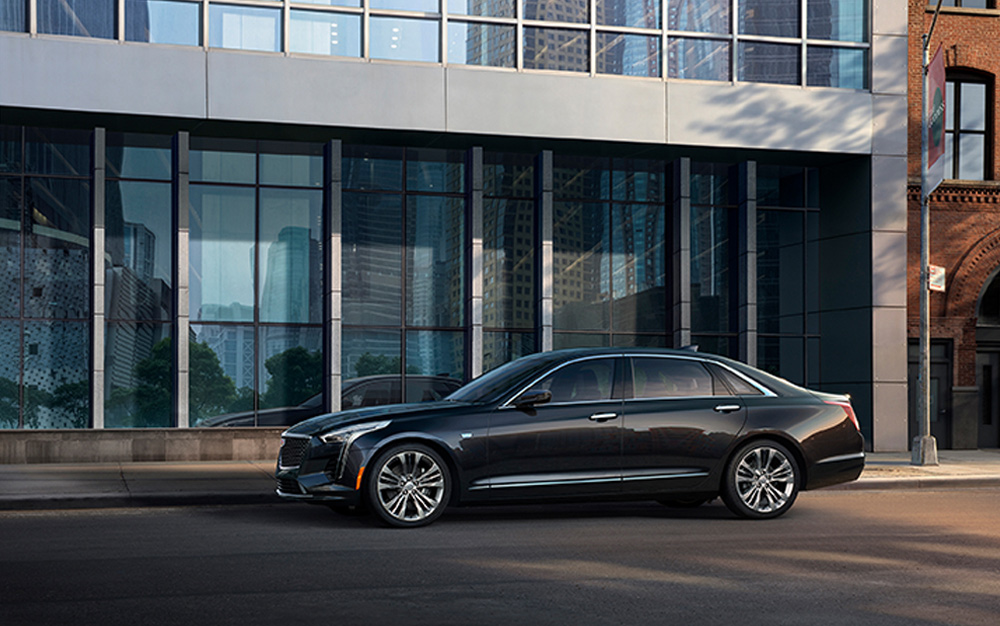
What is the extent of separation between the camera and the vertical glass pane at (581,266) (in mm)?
21422

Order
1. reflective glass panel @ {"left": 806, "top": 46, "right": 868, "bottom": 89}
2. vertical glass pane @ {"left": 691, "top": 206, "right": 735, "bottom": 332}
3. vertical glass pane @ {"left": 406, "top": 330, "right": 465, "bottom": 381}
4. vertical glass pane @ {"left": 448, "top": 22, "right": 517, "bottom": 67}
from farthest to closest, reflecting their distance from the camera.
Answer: vertical glass pane @ {"left": 691, "top": 206, "right": 735, "bottom": 332}
reflective glass panel @ {"left": 806, "top": 46, "right": 868, "bottom": 89}
vertical glass pane @ {"left": 406, "top": 330, "right": 465, "bottom": 381}
vertical glass pane @ {"left": 448, "top": 22, "right": 517, "bottom": 67}

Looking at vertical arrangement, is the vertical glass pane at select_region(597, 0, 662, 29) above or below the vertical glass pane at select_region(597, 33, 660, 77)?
above

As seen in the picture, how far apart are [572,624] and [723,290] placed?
1671 centimetres

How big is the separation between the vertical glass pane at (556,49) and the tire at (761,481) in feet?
34.9

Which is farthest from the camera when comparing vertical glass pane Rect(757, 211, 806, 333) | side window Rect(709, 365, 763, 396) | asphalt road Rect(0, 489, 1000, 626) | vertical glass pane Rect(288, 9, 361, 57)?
vertical glass pane Rect(757, 211, 806, 333)

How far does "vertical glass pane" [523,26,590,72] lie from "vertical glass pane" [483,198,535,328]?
2.74 metres

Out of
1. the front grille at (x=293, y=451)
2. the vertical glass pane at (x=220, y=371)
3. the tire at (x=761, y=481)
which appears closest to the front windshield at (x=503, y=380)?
the front grille at (x=293, y=451)

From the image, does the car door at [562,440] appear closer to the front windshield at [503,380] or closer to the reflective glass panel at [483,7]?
the front windshield at [503,380]

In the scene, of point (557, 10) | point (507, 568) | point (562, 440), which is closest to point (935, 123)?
point (557, 10)

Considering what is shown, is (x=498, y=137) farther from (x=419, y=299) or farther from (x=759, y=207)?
(x=759, y=207)

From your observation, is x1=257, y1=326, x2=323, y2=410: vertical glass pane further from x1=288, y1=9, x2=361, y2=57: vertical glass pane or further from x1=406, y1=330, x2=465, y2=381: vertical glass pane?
x1=288, y1=9, x2=361, y2=57: vertical glass pane

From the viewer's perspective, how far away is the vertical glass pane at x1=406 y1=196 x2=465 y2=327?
20891mm

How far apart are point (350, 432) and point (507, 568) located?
2734 mm

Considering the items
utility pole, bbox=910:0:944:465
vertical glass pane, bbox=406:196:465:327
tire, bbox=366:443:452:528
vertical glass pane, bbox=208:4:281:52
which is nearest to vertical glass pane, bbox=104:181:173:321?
vertical glass pane, bbox=208:4:281:52
